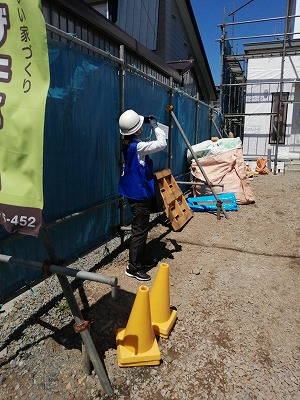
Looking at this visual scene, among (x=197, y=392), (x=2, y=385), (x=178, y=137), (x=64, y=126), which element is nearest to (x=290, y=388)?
(x=197, y=392)

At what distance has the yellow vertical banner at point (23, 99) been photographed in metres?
1.52

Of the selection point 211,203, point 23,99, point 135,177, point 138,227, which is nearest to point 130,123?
point 135,177

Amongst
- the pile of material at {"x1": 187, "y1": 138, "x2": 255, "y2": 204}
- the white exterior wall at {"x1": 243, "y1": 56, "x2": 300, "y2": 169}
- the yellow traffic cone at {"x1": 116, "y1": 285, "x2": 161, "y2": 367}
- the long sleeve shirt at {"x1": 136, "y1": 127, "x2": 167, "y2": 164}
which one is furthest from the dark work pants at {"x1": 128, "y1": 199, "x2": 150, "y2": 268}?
the white exterior wall at {"x1": 243, "y1": 56, "x2": 300, "y2": 169}

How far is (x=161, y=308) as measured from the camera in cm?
268

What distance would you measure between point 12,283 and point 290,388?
2.36 meters

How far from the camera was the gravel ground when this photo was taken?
2.09m

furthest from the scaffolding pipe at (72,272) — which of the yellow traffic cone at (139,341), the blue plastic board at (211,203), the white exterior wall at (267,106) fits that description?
the white exterior wall at (267,106)

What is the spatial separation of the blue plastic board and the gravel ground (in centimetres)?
208

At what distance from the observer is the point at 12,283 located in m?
2.65

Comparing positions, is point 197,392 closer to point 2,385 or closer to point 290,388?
point 290,388

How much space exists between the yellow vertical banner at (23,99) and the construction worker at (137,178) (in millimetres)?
1795

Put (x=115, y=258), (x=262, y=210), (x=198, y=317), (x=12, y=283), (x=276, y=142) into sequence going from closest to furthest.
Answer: (x=12, y=283), (x=198, y=317), (x=115, y=258), (x=262, y=210), (x=276, y=142)

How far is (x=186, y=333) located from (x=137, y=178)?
1.69m

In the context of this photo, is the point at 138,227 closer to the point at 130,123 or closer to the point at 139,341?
the point at 130,123
